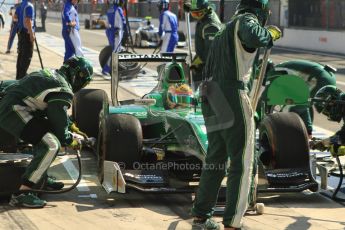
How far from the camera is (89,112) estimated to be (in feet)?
31.4

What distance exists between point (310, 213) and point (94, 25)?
131 ft

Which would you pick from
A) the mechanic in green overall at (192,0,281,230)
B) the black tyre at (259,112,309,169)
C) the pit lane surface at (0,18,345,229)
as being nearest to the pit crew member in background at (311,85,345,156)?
the black tyre at (259,112,309,169)

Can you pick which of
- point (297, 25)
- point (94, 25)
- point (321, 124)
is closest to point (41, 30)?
point (94, 25)

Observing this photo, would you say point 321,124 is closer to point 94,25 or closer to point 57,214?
point 57,214

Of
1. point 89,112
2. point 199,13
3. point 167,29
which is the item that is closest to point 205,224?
point 89,112

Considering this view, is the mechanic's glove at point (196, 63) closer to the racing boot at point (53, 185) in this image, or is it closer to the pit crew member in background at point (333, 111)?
the pit crew member in background at point (333, 111)

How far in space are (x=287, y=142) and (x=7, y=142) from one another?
2683 millimetres

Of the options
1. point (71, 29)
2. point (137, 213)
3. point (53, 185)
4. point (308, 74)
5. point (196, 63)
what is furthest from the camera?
point (71, 29)

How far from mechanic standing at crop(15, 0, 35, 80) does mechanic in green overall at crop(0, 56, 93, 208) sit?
8253mm

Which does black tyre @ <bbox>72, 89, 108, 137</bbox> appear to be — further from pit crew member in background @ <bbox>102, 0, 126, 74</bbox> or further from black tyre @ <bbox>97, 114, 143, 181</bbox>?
pit crew member in background @ <bbox>102, 0, 126, 74</bbox>

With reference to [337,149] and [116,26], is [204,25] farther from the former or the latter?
[116,26]

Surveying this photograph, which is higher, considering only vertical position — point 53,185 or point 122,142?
point 122,142

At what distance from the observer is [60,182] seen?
300 inches

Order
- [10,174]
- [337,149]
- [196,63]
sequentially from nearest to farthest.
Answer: [10,174]
[337,149]
[196,63]
